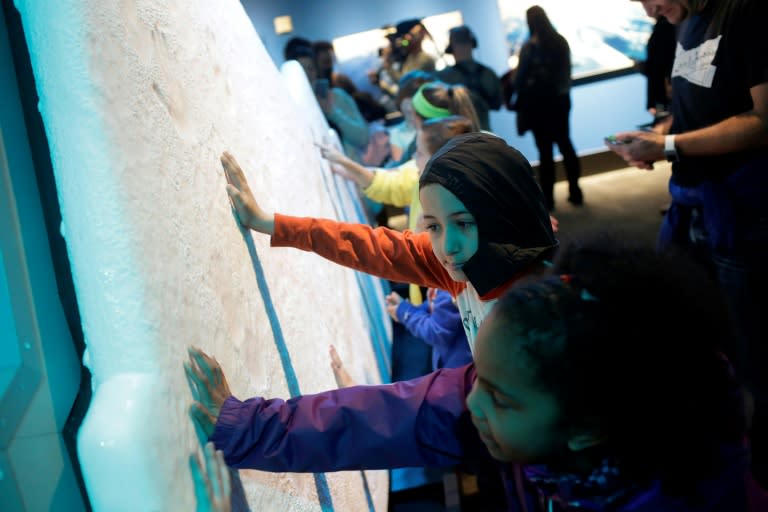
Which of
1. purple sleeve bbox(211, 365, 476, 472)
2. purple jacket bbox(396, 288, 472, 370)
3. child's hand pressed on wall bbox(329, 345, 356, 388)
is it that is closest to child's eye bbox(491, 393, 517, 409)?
purple sleeve bbox(211, 365, 476, 472)

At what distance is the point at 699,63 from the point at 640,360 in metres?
1.16

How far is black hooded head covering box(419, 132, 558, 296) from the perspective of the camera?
108 cm

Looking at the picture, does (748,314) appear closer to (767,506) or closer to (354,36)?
(767,506)

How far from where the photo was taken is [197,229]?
2.93 ft

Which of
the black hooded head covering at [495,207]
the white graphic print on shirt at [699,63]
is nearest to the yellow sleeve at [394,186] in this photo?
the white graphic print on shirt at [699,63]

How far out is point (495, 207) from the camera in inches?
42.6

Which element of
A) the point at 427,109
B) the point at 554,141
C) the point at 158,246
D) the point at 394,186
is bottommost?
the point at 554,141

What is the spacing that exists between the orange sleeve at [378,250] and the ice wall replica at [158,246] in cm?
9

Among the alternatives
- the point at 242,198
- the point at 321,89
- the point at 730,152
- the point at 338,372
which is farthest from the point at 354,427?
the point at 321,89

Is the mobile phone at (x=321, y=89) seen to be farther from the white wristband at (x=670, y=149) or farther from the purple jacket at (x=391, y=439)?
the purple jacket at (x=391, y=439)

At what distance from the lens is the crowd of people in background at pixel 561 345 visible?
732mm

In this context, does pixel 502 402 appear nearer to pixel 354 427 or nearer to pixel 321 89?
pixel 354 427

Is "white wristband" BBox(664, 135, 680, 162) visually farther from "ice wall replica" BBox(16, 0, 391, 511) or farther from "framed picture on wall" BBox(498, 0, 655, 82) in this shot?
"framed picture on wall" BBox(498, 0, 655, 82)

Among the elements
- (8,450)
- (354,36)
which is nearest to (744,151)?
(8,450)
